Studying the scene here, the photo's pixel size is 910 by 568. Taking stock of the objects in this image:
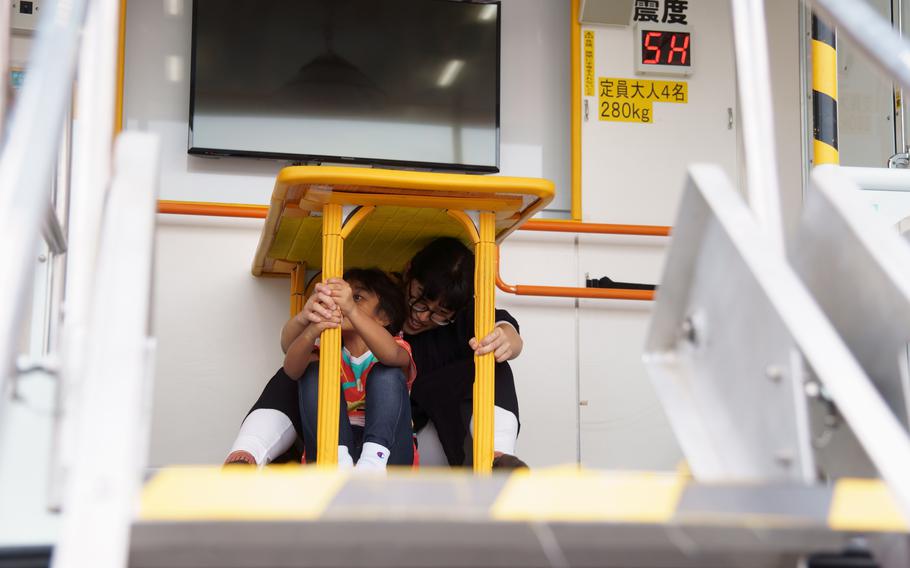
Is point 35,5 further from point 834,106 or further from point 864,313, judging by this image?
point 864,313

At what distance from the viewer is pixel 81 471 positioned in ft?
2.04

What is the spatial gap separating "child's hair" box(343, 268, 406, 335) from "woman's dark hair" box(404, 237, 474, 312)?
2.4 inches

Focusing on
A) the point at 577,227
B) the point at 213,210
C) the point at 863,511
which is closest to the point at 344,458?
the point at 213,210

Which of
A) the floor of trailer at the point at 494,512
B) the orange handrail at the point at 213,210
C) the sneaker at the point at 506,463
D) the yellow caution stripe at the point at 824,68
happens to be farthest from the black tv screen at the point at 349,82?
the floor of trailer at the point at 494,512

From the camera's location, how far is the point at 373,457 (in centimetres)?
187

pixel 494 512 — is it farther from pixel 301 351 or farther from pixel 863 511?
pixel 301 351

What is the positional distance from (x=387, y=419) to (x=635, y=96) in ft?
5.72

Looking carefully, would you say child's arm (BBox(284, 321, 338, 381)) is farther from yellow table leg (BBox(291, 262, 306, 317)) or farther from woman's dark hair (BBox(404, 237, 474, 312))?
yellow table leg (BBox(291, 262, 306, 317))

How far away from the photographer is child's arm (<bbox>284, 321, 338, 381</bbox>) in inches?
72.4

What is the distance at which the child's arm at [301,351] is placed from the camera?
1840mm

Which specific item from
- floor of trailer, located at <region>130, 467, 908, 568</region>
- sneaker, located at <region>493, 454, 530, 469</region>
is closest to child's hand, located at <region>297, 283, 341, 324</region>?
sneaker, located at <region>493, 454, 530, 469</region>

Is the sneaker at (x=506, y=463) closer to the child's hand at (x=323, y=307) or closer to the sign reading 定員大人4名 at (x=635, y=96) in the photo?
the child's hand at (x=323, y=307)

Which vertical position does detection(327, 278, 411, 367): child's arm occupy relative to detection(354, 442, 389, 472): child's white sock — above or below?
above

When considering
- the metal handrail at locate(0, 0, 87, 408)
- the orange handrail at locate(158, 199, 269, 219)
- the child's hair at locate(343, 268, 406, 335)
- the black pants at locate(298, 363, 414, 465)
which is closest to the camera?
the metal handrail at locate(0, 0, 87, 408)
